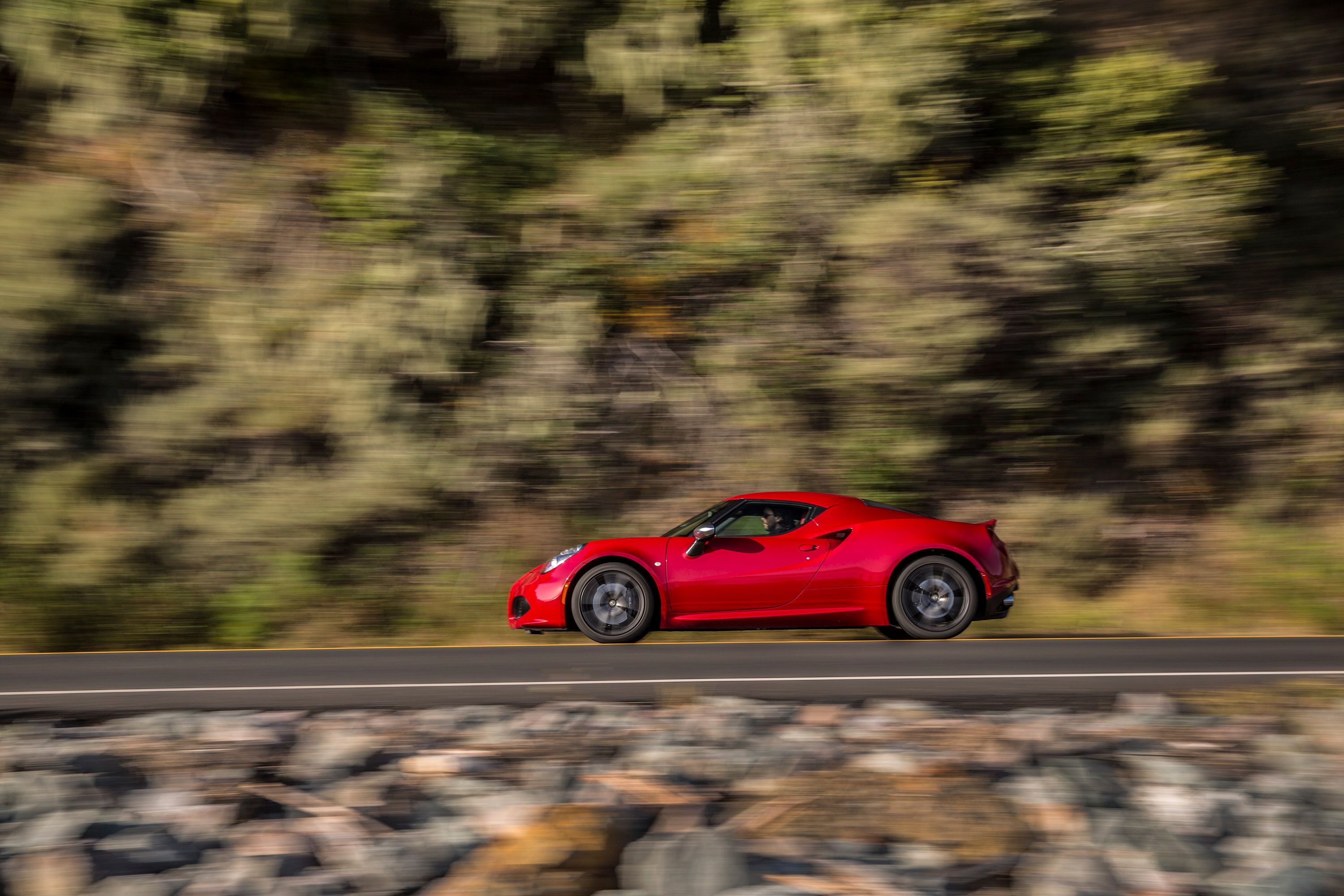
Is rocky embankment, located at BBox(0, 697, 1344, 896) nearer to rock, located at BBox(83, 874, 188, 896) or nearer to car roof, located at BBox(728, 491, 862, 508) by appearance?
rock, located at BBox(83, 874, 188, 896)

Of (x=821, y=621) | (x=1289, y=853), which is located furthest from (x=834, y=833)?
(x=821, y=621)

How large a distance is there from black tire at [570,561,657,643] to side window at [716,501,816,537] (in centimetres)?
76

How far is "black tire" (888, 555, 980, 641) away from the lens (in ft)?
30.8

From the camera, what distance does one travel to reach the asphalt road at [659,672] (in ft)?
24.9

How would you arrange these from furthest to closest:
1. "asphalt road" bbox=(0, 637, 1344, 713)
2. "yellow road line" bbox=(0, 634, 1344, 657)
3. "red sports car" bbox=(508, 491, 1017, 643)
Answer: "yellow road line" bbox=(0, 634, 1344, 657)
"red sports car" bbox=(508, 491, 1017, 643)
"asphalt road" bbox=(0, 637, 1344, 713)

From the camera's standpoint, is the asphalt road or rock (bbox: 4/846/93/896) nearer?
rock (bbox: 4/846/93/896)

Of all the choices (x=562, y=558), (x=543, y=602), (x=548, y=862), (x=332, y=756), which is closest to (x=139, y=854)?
(x=332, y=756)

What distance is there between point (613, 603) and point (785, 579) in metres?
1.33

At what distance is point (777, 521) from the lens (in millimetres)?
9617

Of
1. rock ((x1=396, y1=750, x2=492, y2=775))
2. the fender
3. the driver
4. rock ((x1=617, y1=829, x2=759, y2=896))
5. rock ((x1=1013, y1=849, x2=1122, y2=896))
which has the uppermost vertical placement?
the driver

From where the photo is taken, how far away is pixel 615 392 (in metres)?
14.3

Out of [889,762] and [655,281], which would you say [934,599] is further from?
[655,281]

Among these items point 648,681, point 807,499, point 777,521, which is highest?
point 807,499

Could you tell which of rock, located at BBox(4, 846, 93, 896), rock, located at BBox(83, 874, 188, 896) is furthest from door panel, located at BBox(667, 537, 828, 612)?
rock, located at BBox(4, 846, 93, 896)
